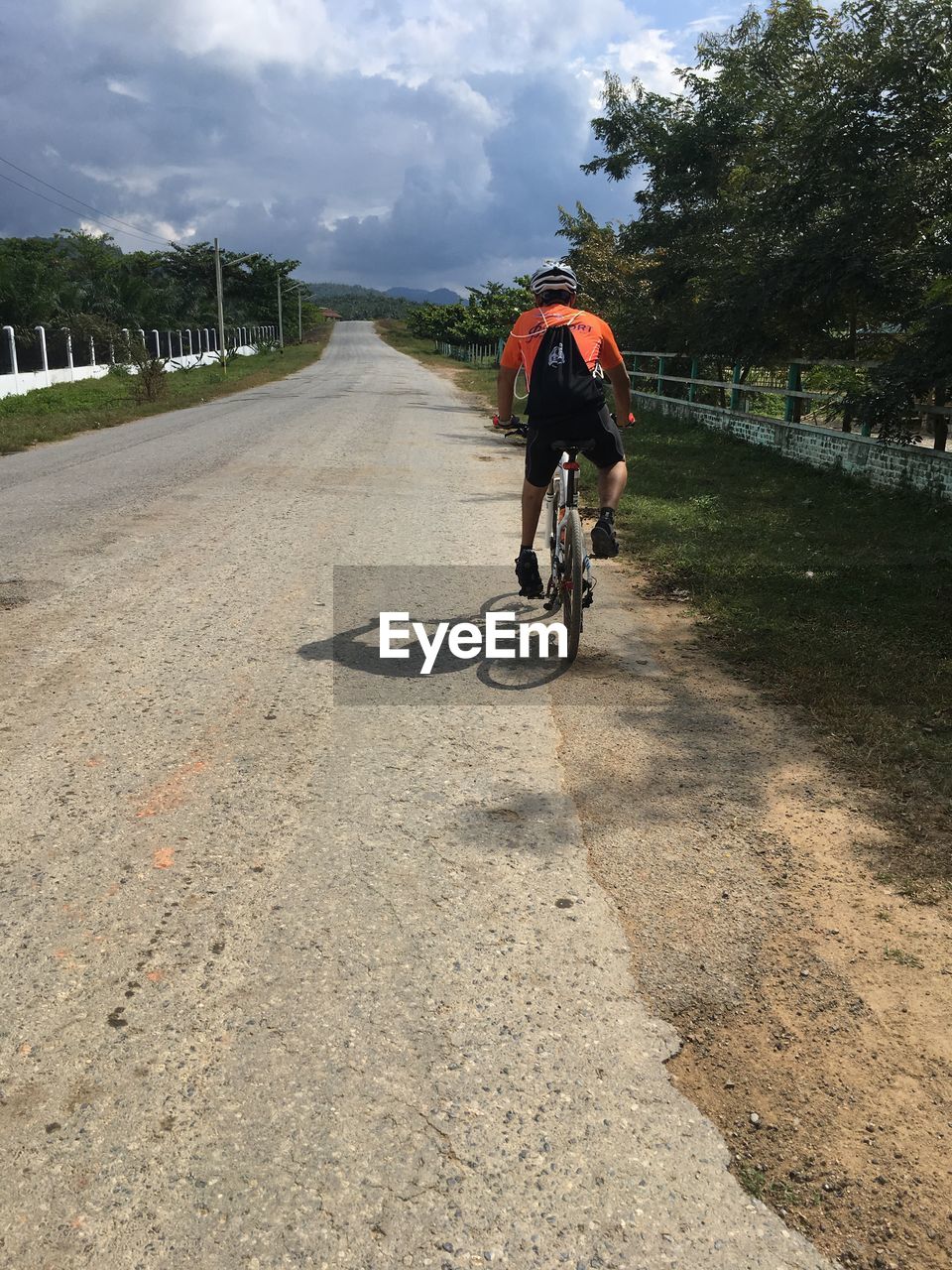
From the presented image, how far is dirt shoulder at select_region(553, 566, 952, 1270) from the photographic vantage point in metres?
2.02

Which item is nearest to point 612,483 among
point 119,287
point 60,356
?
point 60,356

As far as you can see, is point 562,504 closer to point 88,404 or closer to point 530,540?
point 530,540

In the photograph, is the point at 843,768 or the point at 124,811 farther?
the point at 843,768

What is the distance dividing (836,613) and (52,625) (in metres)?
4.62

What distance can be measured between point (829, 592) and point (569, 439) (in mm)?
2514

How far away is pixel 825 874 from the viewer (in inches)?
123

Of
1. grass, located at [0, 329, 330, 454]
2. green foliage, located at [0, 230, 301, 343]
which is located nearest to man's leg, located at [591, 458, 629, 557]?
grass, located at [0, 329, 330, 454]

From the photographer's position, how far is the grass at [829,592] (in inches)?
165

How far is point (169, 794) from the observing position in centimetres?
351

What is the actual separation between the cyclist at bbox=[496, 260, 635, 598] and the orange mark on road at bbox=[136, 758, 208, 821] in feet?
7.45

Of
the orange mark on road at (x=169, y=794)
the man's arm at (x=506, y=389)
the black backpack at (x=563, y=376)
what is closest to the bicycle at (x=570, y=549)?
the black backpack at (x=563, y=376)

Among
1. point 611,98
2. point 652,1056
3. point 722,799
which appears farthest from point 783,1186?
point 611,98

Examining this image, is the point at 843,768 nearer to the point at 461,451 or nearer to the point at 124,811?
the point at 124,811

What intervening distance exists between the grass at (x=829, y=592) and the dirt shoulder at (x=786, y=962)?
12.6 inches
